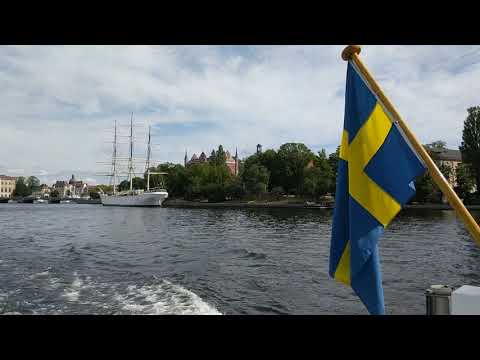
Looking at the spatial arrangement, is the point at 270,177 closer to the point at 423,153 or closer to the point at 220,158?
the point at 220,158

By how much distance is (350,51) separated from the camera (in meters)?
2.82

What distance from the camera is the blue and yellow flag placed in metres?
2.91

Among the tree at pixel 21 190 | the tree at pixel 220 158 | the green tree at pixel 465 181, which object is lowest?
the tree at pixel 21 190

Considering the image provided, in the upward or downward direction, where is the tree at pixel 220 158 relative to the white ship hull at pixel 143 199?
upward

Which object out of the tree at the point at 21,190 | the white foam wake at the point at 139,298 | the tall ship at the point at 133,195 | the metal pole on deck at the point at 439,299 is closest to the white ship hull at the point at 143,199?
the tall ship at the point at 133,195

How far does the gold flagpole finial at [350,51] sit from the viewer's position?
9.00ft

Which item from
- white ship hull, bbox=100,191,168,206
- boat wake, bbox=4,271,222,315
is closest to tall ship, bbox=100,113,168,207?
white ship hull, bbox=100,191,168,206

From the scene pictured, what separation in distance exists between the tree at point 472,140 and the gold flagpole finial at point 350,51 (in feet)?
298

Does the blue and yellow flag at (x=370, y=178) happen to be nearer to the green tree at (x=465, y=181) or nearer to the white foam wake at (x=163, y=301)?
the white foam wake at (x=163, y=301)

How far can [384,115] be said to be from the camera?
3.00m

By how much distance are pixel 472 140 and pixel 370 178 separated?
3627 inches

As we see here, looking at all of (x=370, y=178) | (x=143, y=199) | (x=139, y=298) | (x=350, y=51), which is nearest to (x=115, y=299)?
(x=139, y=298)
